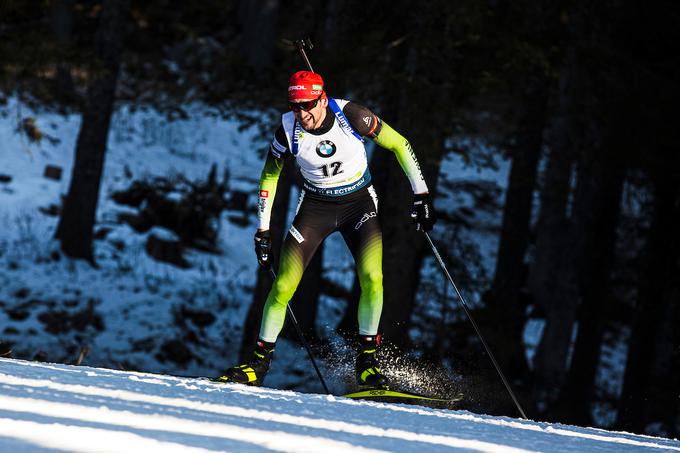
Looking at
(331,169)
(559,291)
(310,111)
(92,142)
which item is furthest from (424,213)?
(92,142)

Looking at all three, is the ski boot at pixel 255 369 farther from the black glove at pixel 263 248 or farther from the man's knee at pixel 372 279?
the man's knee at pixel 372 279

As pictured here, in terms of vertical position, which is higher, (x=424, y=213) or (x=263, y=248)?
(x=424, y=213)

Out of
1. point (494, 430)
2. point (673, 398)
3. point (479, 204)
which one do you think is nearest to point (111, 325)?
point (673, 398)

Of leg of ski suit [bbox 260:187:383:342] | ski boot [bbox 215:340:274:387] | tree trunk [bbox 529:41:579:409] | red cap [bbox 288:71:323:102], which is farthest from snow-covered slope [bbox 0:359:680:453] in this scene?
tree trunk [bbox 529:41:579:409]

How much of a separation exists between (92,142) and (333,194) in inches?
361

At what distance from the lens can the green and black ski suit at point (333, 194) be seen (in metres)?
6.72

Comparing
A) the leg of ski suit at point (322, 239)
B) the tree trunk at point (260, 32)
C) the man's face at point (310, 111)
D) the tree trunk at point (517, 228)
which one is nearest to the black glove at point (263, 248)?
the leg of ski suit at point (322, 239)

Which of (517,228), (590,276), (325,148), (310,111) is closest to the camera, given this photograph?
(310,111)

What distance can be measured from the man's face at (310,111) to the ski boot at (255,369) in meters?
1.72

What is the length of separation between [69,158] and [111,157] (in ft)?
3.17

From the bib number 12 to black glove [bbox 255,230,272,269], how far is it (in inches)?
26.7

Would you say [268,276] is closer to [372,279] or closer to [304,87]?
[372,279]

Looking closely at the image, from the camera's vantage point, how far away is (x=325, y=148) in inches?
263

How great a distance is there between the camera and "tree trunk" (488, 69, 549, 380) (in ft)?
50.4
